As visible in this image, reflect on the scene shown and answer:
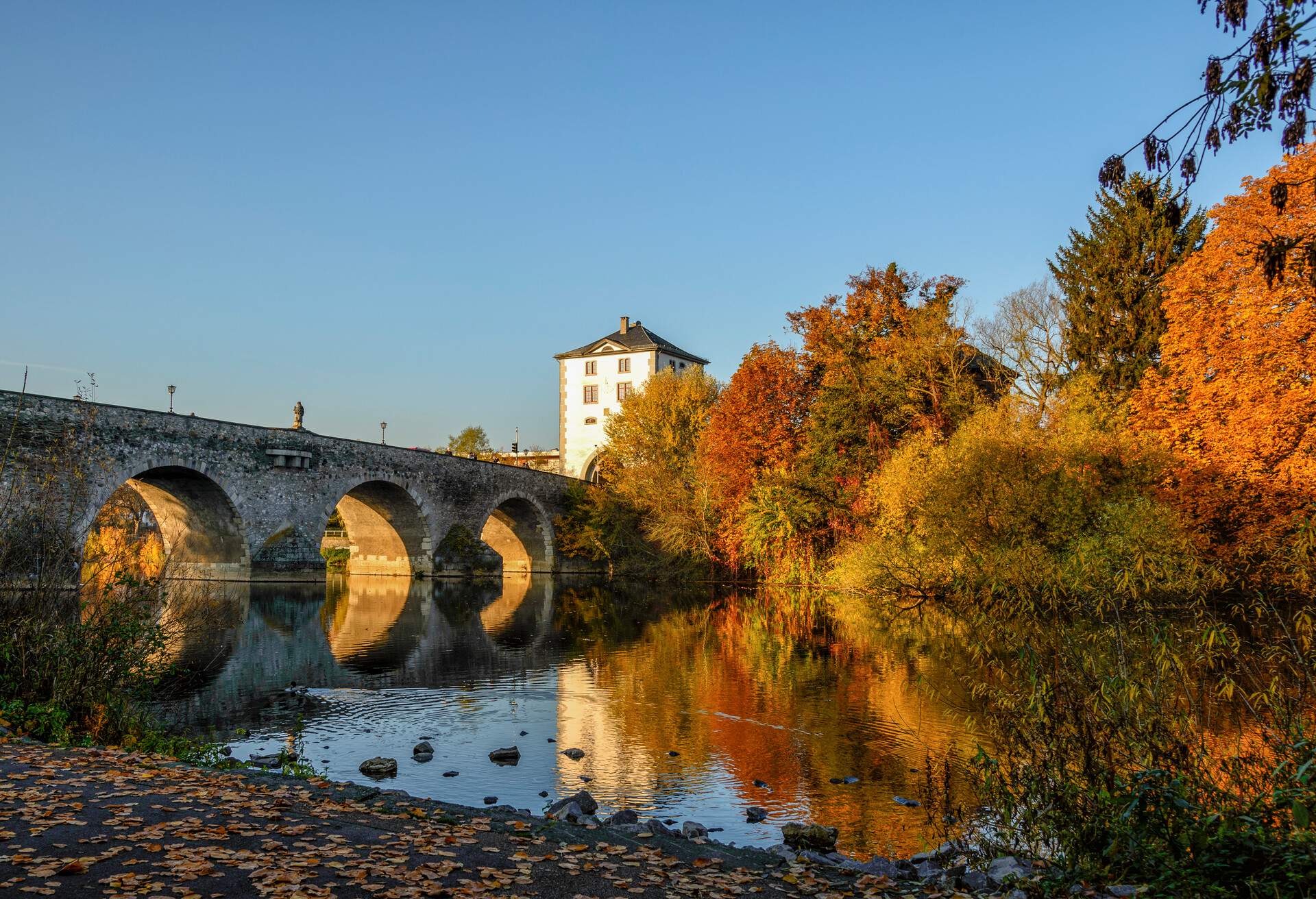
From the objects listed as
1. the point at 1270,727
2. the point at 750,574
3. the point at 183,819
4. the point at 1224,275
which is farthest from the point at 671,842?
the point at 750,574

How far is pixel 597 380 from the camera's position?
61.4 metres

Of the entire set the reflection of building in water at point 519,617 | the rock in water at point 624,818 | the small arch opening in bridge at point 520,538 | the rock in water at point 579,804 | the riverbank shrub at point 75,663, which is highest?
the small arch opening in bridge at point 520,538

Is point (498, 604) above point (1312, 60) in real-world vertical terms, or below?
below

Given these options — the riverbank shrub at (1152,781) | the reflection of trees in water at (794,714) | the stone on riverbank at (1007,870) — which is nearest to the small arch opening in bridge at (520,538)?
the reflection of trees in water at (794,714)

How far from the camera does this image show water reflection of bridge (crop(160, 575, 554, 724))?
14156mm

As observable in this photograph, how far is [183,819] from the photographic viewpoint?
18.1ft

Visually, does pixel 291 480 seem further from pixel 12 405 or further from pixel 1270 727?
pixel 1270 727

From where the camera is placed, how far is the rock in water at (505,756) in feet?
31.9

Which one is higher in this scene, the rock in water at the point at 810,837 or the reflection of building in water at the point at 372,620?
the reflection of building in water at the point at 372,620

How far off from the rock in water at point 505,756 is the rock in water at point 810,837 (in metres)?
3.62

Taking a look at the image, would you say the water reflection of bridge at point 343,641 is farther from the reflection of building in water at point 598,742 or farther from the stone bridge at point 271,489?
the reflection of building in water at point 598,742

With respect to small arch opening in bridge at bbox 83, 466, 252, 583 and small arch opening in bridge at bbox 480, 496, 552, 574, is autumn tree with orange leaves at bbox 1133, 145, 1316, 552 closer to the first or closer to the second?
small arch opening in bridge at bbox 83, 466, 252, 583

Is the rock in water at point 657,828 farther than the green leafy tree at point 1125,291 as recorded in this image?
No

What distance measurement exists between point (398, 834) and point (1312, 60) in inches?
240
